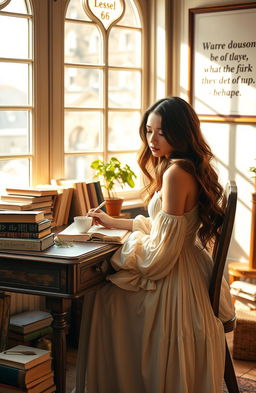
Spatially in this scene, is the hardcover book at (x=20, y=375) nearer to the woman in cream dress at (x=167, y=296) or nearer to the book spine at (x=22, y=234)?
the woman in cream dress at (x=167, y=296)

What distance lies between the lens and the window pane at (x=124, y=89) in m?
4.22

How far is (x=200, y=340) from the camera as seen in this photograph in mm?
2658

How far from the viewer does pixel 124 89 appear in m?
4.31

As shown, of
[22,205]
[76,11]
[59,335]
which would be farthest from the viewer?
[76,11]

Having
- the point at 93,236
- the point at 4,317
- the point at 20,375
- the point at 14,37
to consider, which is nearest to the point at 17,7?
the point at 14,37

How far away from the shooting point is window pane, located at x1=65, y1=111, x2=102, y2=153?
3979mm

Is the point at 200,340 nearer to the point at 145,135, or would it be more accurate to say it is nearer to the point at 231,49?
the point at 145,135

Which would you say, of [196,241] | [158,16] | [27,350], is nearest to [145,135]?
[196,241]

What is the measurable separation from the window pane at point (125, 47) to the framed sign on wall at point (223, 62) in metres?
0.37

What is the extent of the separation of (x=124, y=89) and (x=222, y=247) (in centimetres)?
194

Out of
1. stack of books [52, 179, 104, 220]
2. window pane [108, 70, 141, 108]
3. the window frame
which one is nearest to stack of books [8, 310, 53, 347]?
stack of books [52, 179, 104, 220]

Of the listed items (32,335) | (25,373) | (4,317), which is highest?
(4,317)

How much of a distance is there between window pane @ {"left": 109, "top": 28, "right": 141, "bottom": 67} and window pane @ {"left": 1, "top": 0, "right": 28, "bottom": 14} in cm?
70

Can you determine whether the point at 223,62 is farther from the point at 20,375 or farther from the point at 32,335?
the point at 20,375
